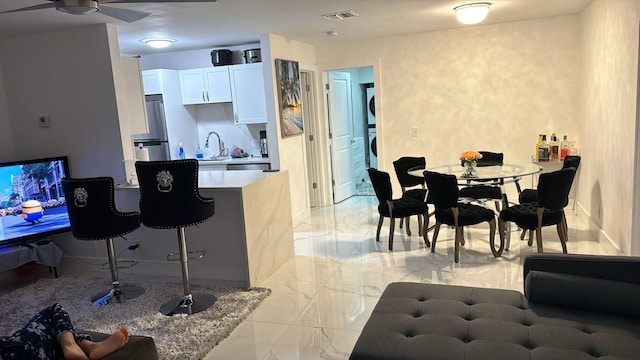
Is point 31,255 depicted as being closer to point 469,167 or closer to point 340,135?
point 469,167

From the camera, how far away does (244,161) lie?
607 centimetres

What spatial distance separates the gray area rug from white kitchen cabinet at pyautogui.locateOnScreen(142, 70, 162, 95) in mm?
2819

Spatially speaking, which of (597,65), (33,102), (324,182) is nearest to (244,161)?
(324,182)

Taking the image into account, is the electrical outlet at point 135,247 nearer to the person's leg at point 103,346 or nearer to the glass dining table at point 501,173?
the person's leg at point 103,346

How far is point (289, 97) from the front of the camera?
6020 millimetres

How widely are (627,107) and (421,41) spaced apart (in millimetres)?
2968

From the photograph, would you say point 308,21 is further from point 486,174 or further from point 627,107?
point 627,107

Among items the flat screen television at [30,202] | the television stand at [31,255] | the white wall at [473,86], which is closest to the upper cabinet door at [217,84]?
the white wall at [473,86]

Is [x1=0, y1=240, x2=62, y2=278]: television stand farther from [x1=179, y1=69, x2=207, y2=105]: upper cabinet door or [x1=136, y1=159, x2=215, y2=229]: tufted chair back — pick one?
[x1=179, y1=69, x2=207, y2=105]: upper cabinet door

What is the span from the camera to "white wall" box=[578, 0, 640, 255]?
12.3 ft

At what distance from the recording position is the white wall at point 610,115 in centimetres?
375

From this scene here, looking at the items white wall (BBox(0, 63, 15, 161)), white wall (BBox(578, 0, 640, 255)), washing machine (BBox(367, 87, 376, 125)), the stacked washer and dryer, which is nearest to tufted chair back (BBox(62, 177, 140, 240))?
white wall (BBox(0, 63, 15, 161))

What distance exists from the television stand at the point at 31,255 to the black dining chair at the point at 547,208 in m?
4.14

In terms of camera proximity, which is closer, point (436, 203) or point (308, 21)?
point (436, 203)
